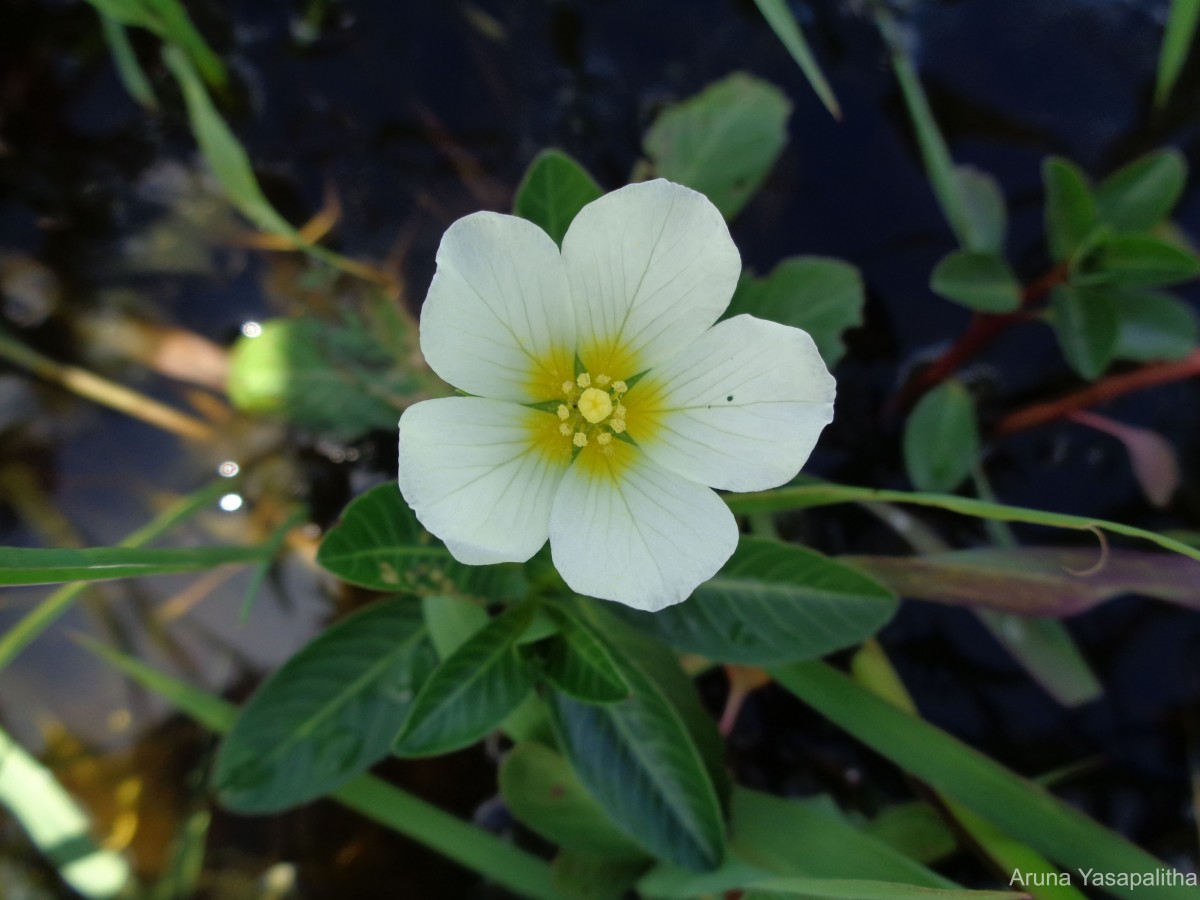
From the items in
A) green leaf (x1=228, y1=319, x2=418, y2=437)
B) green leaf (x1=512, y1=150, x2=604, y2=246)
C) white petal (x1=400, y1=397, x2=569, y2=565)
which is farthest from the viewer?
green leaf (x1=228, y1=319, x2=418, y2=437)

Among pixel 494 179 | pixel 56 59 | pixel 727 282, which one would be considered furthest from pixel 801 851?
pixel 56 59

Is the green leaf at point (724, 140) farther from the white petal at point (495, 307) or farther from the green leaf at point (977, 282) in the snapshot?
the white petal at point (495, 307)

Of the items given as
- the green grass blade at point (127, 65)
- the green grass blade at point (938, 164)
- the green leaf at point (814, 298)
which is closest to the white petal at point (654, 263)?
the green leaf at point (814, 298)

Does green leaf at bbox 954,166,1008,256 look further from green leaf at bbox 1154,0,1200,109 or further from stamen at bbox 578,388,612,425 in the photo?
stamen at bbox 578,388,612,425

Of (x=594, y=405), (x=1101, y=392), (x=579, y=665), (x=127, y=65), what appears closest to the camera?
(x=594, y=405)

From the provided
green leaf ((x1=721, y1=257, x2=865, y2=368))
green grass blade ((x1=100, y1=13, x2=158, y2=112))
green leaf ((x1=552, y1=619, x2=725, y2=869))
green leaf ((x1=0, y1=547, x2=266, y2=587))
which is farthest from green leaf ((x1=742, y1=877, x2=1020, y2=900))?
green grass blade ((x1=100, y1=13, x2=158, y2=112))

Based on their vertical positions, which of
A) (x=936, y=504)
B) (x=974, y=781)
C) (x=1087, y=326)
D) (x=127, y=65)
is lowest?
(x=974, y=781)

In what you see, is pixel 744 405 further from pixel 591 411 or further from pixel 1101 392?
pixel 1101 392

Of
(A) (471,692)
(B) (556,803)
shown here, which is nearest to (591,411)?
(A) (471,692)
